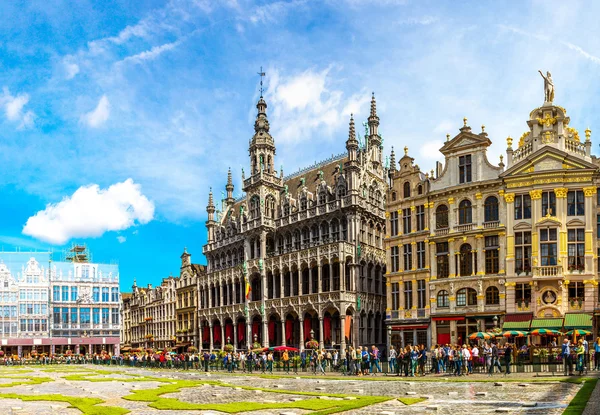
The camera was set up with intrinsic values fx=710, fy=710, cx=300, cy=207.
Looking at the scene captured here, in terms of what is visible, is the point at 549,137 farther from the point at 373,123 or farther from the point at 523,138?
the point at 373,123

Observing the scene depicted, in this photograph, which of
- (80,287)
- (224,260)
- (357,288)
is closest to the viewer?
(357,288)

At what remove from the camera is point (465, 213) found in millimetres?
59031

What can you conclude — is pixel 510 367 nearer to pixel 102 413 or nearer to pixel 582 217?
pixel 582 217

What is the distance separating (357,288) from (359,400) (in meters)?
44.1

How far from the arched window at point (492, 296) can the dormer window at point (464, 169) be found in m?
9.13

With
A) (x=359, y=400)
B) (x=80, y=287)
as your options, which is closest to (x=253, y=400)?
(x=359, y=400)

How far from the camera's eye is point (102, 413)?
2425 cm

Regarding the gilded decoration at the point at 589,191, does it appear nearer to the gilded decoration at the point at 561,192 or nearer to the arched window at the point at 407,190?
the gilded decoration at the point at 561,192

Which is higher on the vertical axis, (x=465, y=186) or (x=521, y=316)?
(x=465, y=186)

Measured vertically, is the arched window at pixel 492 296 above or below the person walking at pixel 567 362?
above

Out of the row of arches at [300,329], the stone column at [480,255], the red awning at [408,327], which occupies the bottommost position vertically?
the row of arches at [300,329]

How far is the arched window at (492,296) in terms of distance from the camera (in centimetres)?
5653

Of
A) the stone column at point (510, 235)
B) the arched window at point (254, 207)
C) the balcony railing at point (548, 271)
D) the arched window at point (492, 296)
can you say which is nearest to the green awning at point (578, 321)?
the balcony railing at point (548, 271)

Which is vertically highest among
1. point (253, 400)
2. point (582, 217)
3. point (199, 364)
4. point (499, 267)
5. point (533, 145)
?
point (533, 145)
